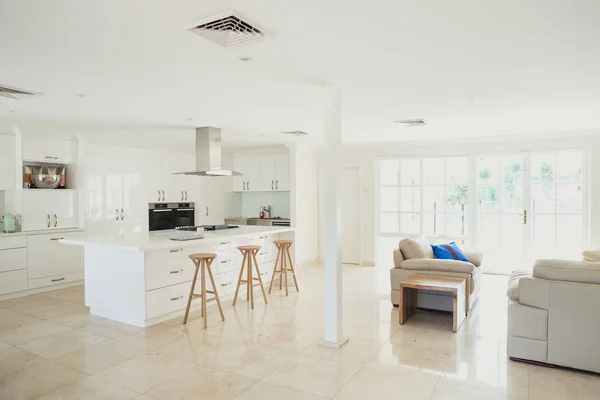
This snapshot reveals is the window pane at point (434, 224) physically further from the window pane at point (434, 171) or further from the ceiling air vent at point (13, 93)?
the ceiling air vent at point (13, 93)

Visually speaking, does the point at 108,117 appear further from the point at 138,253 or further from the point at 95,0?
the point at 95,0

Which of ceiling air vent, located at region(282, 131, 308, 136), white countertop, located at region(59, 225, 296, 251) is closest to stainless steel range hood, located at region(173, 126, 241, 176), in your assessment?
white countertop, located at region(59, 225, 296, 251)

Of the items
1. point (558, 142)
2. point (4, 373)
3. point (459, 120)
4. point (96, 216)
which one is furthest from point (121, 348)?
point (558, 142)

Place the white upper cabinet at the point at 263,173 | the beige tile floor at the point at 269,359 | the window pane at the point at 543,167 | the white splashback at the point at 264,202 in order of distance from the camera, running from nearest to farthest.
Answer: the beige tile floor at the point at 269,359 → the window pane at the point at 543,167 → the white upper cabinet at the point at 263,173 → the white splashback at the point at 264,202

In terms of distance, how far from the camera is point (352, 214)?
840cm

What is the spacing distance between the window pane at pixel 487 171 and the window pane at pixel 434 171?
0.60 m

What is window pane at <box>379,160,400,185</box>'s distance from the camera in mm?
8148

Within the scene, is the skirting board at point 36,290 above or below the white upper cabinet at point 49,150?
below

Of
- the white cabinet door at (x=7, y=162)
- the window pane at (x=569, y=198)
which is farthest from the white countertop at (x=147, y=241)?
the window pane at (x=569, y=198)

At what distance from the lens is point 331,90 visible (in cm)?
382

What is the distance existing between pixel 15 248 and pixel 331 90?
4.91 metres

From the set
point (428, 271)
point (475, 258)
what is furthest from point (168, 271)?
point (475, 258)

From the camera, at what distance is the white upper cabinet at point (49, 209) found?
6020 mm

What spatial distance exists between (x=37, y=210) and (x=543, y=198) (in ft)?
26.0
